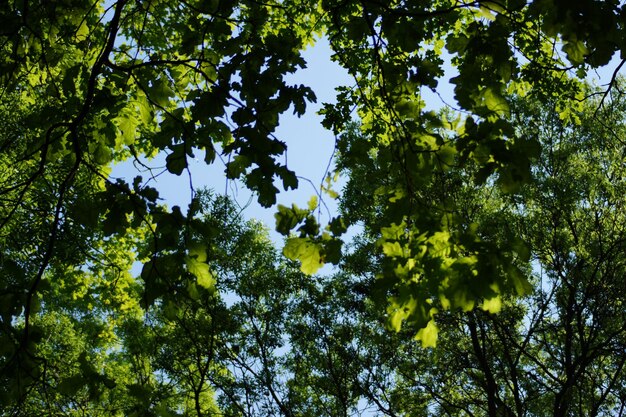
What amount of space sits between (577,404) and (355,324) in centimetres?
555

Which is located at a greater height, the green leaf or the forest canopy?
the forest canopy

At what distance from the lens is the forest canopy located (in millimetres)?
2746

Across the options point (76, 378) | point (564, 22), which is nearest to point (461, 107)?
point (564, 22)

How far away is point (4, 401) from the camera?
284 cm

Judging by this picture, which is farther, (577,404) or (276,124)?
(577,404)

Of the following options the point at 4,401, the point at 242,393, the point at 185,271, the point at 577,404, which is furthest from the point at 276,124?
the point at 577,404

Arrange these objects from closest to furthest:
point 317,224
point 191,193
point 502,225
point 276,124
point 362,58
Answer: point 317,224 < point 191,193 < point 276,124 < point 362,58 < point 502,225

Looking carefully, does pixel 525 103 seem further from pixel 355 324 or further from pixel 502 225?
pixel 355 324

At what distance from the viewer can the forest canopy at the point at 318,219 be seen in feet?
9.01

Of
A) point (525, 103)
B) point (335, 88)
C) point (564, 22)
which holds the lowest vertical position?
point (564, 22)

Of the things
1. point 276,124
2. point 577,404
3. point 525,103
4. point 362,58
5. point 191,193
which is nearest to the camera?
point 191,193

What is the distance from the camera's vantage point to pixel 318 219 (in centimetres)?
283

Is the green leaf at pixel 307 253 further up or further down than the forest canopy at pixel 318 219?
further down

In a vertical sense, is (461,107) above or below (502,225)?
below
